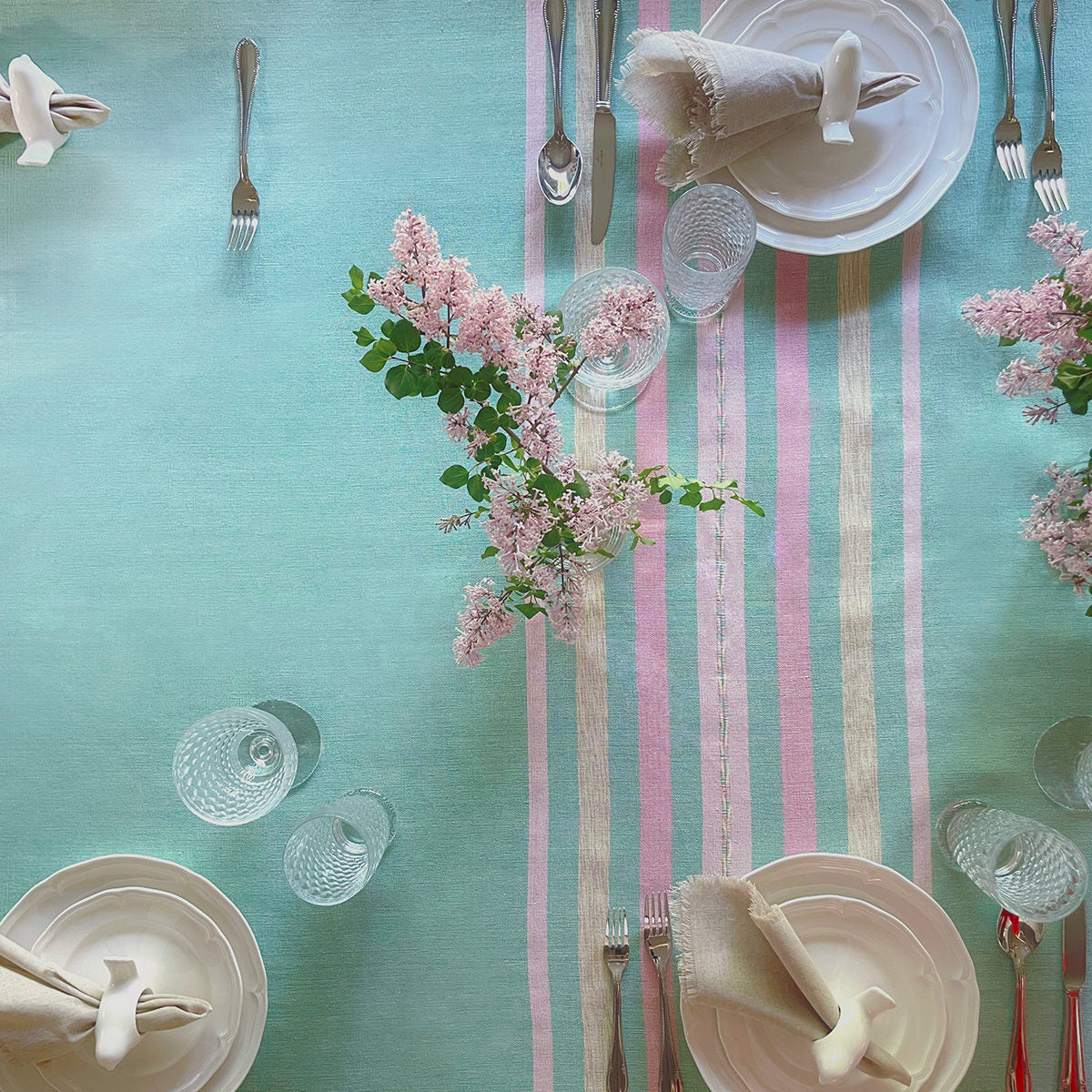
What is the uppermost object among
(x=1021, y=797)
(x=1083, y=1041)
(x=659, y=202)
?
(x=659, y=202)

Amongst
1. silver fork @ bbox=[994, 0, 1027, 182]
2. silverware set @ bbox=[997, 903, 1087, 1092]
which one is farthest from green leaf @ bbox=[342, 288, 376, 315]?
silverware set @ bbox=[997, 903, 1087, 1092]

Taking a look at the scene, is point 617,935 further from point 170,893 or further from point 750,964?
point 170,893

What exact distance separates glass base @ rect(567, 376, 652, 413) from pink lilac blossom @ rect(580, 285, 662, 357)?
1.13ft

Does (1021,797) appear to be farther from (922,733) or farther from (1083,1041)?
(1083,1041)

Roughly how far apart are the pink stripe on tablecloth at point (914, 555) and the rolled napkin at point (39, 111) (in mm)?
1059

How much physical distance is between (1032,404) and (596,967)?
891 millimetres

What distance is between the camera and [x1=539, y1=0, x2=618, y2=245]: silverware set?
1.20 meters

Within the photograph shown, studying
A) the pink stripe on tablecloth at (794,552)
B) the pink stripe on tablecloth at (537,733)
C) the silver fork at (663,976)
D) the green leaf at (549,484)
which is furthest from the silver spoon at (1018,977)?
the green leaf at (549,484)

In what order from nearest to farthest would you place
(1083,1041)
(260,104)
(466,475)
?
(466,475), (1083,1041), (260,104)

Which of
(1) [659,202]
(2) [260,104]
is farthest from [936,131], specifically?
(2) [260,104]

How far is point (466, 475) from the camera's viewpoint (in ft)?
2.92

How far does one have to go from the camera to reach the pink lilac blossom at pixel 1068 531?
3.10 feet

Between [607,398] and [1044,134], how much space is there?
648 mm

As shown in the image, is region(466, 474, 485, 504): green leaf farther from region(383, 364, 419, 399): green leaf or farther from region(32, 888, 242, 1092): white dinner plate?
region(32, 888, 242, 1092): white dinner plate
